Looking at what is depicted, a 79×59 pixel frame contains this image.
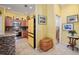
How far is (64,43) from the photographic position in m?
2.36

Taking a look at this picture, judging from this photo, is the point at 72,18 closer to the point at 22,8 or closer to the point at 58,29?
the point at 58,29

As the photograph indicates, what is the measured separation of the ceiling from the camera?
2.30 metres

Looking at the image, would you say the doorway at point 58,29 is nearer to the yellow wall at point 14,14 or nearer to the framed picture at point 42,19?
the framed picture at point 42,19

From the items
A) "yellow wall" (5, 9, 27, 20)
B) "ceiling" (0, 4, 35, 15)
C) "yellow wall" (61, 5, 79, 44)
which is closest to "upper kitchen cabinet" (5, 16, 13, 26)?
"yellow wall" (5, 9, 27, 20)

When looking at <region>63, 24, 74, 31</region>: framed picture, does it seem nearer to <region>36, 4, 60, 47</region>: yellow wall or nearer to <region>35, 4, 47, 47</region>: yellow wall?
<region>36, 4, 60, 47</region>: yellow wall

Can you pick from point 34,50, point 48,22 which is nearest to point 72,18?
point 48,22

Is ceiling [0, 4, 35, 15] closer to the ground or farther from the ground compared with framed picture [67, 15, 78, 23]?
farther from the ground

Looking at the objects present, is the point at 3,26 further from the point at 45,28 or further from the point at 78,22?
the point at 78,22

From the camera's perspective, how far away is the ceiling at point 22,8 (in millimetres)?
2303

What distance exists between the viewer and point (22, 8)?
2334 mm

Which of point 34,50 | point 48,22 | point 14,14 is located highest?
point 14,14

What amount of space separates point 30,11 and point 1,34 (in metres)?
0.66

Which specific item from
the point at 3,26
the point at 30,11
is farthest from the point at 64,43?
the point at 3,26

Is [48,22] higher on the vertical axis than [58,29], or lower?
higher
